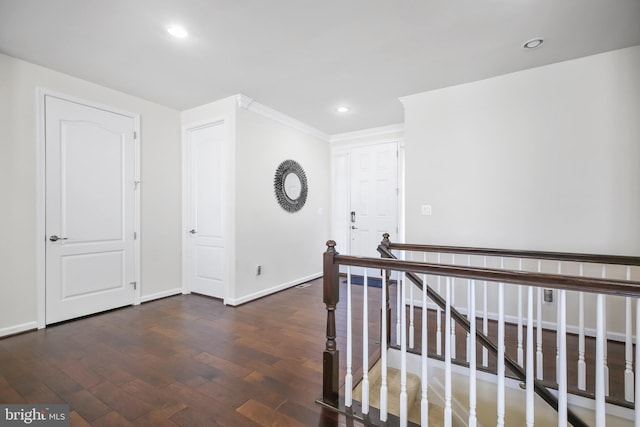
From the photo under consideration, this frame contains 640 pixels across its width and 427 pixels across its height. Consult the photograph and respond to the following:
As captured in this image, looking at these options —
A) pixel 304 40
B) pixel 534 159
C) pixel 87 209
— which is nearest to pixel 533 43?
pixel 534 159

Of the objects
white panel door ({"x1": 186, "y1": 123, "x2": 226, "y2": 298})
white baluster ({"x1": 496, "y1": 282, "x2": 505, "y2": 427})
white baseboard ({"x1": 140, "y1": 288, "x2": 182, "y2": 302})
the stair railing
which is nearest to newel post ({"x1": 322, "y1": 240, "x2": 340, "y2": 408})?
the stair railing

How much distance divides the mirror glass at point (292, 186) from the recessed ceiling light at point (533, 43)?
9.86 feet

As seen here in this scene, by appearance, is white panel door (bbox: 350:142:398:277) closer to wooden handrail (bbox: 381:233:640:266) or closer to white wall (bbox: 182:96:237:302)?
wooden handrail (bbox: 381:233:640:266)

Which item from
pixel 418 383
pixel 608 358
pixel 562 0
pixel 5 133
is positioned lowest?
pixel 418 383

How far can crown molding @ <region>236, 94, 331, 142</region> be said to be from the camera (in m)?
3.49

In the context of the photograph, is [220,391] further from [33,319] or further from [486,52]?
[486,52]

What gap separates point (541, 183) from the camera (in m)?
2.76

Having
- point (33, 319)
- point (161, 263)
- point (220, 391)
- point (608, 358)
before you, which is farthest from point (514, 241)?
point (33, 319)

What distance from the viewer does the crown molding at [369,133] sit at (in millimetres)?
4609

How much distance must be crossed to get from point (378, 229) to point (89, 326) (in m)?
3.86

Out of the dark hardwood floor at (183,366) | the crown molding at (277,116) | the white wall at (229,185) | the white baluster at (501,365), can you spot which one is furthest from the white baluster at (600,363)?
the crown molding at (277,116)

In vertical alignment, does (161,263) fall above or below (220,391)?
above

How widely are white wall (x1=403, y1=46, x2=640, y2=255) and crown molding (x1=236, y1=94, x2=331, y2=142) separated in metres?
1.68

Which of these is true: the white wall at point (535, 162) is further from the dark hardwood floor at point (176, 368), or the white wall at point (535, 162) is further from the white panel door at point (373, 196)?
the dark hardwood floor at point (176, 368)
